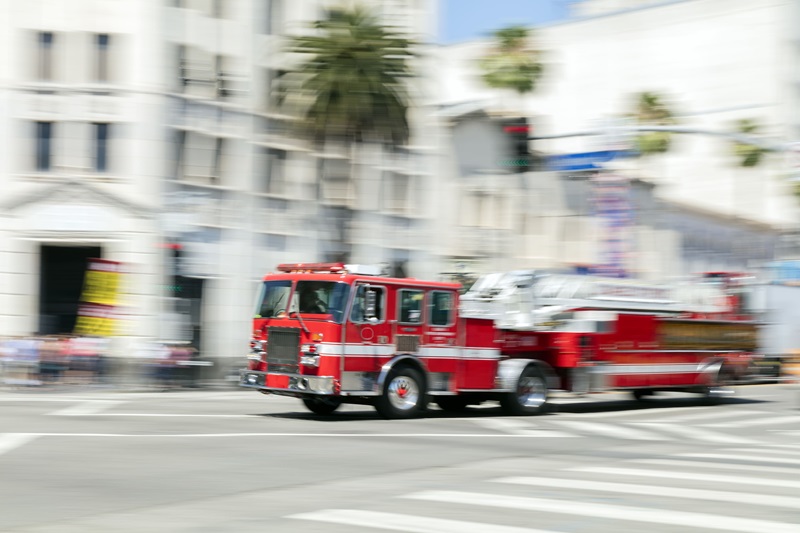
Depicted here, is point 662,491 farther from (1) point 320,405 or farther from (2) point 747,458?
(1) point 320,405

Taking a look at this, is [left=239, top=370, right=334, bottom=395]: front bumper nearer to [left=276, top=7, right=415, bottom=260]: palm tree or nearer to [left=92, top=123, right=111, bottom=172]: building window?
[left=276, top=7, right=415, bottom=260]: palm tree

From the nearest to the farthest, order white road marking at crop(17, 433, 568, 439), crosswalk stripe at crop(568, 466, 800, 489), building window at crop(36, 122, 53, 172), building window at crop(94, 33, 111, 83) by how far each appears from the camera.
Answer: crosswalk stripe at crop(568, 466, 800, 489)
white road marking at crop(17, 433, 568, 439)
building window at crop(36, 122, 53, 172)
building window at crop(94, 33, 111, 83)

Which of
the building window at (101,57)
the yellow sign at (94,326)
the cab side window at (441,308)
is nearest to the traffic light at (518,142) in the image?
the yellow sign at (94,326)

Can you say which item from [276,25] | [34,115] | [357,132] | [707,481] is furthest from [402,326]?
[276,25]

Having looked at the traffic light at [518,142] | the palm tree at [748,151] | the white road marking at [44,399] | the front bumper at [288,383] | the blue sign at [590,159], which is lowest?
the white road marking at [44,399]

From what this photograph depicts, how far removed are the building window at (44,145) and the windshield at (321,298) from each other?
1993 cm

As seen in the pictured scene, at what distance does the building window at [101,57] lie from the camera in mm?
36125

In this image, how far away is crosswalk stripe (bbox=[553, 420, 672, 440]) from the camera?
54.7ft

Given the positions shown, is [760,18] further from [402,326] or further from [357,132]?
[402,326]

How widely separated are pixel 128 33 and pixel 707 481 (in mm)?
29483

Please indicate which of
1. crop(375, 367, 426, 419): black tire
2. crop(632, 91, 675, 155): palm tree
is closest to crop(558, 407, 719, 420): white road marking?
crop(375, 367, 426, 419): black tire

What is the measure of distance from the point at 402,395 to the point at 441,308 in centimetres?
174

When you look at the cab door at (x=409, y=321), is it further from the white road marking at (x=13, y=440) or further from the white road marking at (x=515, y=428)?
the white road marking at (x=13, y=440)

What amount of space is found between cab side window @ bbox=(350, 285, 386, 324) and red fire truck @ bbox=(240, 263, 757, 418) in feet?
0.07
